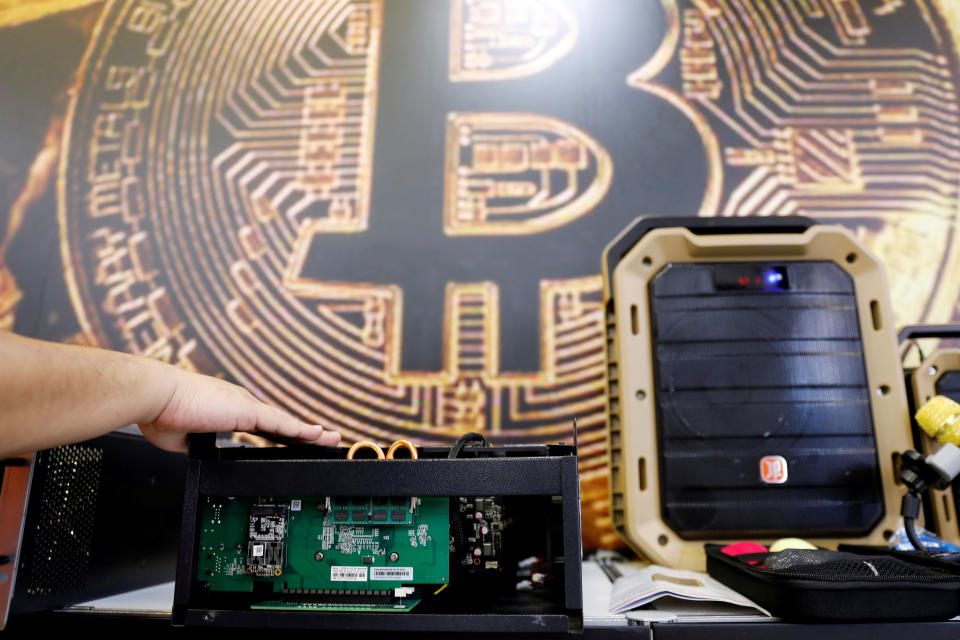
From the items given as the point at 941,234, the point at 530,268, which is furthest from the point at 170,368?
the point at 941,234

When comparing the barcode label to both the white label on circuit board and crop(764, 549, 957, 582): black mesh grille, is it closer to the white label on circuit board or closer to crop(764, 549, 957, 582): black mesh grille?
the white label on circuit board

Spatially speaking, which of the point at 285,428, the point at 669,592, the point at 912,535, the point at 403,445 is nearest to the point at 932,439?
the point at 912,535

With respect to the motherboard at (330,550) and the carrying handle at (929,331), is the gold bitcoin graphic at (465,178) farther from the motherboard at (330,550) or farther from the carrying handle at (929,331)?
the motherboard at (330,550)

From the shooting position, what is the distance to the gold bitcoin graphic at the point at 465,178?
139cm

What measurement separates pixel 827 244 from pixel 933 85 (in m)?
0.79

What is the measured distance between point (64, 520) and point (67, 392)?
1.01 ft

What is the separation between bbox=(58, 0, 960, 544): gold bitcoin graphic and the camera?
1.39 meters

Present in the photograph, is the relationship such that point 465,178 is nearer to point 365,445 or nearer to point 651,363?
point 651,363

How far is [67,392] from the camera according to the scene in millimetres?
501

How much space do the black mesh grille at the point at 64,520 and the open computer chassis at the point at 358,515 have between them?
19 centimetres

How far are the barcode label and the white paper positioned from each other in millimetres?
205

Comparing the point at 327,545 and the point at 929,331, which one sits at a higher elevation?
the point at 929,331

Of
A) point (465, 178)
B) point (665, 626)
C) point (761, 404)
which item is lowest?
point (665, 626)

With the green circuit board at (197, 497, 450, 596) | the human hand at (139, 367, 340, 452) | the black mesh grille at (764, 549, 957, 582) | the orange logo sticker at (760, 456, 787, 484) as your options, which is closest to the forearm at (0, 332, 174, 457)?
the human hand at (139, 367, 340, 452)
